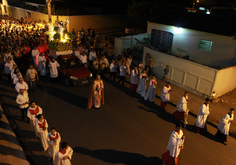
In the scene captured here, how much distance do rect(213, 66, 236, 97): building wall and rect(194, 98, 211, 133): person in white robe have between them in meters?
3.42

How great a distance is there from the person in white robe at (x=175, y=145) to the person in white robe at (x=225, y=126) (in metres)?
2.43

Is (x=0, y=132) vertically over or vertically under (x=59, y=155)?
under

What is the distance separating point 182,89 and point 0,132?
31.6 ft

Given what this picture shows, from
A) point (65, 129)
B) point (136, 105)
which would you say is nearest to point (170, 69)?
point (136, 105)

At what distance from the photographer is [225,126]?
756 centimetres

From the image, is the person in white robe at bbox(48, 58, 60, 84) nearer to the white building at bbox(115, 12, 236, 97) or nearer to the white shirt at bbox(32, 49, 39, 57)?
the white shirt at bbox(32, 49, 39, 57)

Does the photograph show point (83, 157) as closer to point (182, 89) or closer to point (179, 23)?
point (182, 89)

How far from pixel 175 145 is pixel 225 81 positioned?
707 cm

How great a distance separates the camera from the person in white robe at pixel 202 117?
7.96 meters

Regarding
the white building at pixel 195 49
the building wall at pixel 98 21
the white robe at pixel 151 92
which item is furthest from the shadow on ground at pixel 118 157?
the building wall at pixel 98 21

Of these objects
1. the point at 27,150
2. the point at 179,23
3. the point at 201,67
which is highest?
the point at 179,23

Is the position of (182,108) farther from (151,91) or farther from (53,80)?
(53,80)

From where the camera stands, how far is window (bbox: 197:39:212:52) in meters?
14.3

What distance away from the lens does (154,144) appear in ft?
24.6
